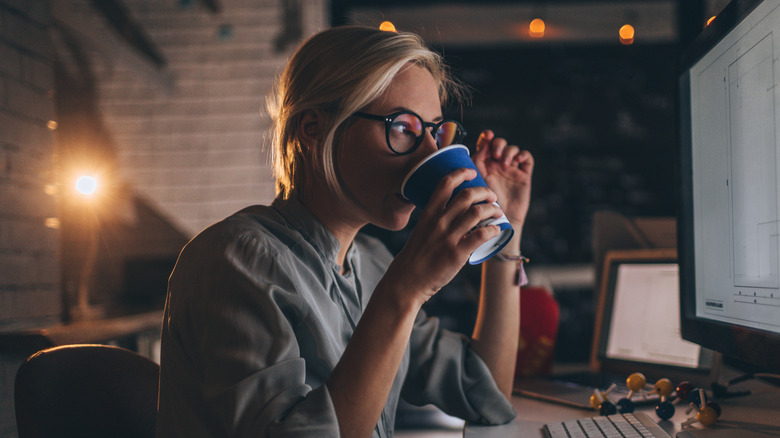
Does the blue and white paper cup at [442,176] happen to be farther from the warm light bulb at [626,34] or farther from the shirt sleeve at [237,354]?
the warm light bulb at [626,34]

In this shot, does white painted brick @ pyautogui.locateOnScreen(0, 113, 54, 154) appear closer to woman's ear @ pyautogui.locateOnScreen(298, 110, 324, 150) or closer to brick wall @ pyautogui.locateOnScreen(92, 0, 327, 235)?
woman's ear @ pyautogui.locateOnScreen(298, 110, 324, 150)

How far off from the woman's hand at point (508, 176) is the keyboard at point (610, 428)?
0.44 m

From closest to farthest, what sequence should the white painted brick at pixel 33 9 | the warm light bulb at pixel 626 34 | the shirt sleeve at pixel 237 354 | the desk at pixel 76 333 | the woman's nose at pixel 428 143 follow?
the shirt sleeve at pixel 237 354
the woman's nose at pixel 428 143
the desk at pixel 76 333
the white painted brick at pixel 33 9
the warm light bulb at pixel 626 34

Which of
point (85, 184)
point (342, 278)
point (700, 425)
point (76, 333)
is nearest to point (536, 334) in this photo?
point (700, 425)

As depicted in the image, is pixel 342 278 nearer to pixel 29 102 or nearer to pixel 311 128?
pixel 311 128

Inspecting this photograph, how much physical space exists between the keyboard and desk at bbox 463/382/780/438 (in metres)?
0.05

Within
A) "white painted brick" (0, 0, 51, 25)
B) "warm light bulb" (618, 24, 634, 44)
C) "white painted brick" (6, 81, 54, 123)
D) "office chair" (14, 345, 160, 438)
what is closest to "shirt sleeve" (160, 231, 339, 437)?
"office chair" (14, 345, 160, 438)

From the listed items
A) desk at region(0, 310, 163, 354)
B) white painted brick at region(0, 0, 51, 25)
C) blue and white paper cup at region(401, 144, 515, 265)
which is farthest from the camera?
white painted brick at region(0, 0, 51, 25)

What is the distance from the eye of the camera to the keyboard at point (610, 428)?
785mm

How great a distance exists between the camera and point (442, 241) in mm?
726

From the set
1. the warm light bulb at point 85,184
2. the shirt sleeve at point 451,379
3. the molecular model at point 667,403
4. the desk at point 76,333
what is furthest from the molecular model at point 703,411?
the warm light bulb at point 85,184

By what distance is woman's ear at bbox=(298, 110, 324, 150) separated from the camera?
36.3 inches

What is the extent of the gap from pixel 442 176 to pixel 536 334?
0.77m

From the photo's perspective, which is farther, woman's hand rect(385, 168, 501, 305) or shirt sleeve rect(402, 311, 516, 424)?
shirt sleeve rect(402, 311, 516, 424)
